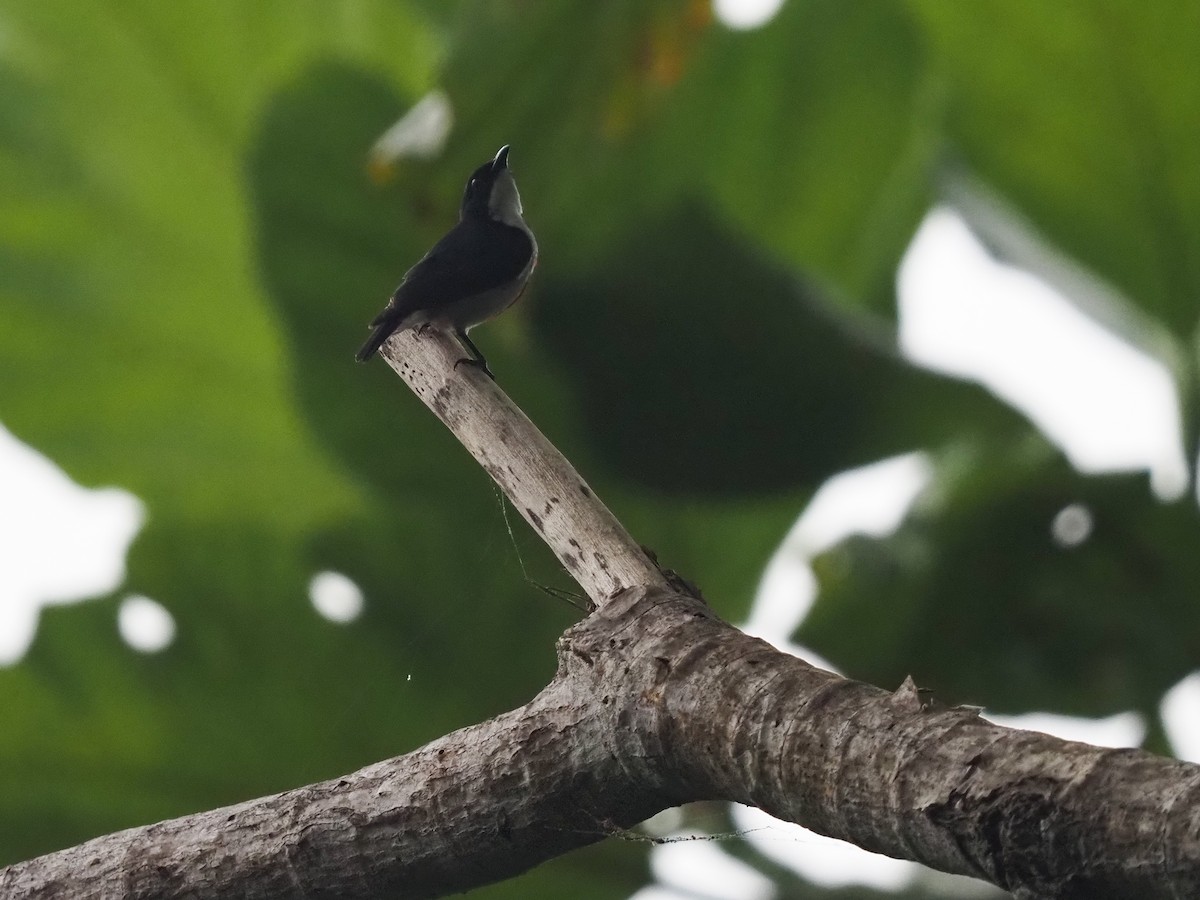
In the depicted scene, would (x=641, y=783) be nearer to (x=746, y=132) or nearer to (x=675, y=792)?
(x=675, y=792)

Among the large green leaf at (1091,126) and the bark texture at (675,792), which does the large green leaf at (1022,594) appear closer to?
the large green leaf at (1091,126)

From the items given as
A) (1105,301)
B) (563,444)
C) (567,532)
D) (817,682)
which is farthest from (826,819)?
(1105,301)

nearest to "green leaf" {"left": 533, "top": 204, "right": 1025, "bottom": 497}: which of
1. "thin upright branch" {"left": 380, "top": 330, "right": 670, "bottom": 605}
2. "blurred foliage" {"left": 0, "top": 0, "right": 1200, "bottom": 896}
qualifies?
"blurred foliage" {"left": 0, "top": 0, "right": 1200, "bottom": 896}

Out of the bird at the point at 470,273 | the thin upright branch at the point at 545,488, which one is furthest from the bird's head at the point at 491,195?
the thin upright branch at the point at 545,488

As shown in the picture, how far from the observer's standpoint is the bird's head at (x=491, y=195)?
76 centimetres

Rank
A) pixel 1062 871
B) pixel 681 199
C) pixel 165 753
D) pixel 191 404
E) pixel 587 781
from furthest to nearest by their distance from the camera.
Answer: pixel 191 404 < pixel 165 753 < pixel 681 199 < pixel 587 781 < pixel 1062 871

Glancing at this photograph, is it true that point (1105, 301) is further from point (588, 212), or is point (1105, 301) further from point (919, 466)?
point (588, 212)

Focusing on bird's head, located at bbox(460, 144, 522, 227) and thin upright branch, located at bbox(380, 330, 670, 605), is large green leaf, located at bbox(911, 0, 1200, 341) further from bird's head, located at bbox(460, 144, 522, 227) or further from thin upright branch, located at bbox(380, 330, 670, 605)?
thin upright branch, located at bbox(380, 330, 670, 605)

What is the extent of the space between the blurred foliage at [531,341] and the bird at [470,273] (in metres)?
0.02

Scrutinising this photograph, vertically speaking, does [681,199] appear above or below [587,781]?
above

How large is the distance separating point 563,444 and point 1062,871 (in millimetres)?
548

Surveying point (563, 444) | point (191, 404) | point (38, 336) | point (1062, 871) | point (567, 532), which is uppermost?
point (38, 336)

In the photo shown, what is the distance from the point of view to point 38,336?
3.46 feet

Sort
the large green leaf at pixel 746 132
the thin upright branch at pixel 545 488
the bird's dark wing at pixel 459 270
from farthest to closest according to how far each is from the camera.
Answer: the large green leaf at pixel 746 132 < the bird's dark wing at pixel 459 270 < the thin upright branch at pixel 545 488
